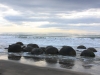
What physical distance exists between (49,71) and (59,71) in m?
0.48

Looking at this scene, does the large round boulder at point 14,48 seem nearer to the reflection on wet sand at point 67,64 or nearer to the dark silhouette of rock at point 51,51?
the dark silhouette of rock at point 51,51

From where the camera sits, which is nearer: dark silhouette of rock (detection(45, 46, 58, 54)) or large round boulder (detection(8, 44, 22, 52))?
dark silhouette of rock (detection(45, 46, 58, 54))

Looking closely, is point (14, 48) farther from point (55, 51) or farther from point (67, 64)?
point (67, 64)

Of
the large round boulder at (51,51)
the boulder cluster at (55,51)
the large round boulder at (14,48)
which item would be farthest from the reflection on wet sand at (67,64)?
the large round boulder at (14,48)

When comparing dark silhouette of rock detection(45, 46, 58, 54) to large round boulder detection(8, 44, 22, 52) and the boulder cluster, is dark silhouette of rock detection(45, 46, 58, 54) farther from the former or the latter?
large round boulder detection(8, 44, 22, 52)

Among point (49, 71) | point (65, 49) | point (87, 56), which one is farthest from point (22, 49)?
point (49, 71)

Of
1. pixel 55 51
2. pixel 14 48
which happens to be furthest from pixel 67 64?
pixel 14 48

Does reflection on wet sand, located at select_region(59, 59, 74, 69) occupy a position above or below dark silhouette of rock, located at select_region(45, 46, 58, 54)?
below

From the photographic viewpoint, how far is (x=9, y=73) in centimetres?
874

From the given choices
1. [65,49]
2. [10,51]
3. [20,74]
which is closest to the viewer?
[20,74]

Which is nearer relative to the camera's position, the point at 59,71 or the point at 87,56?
the point at 59,71

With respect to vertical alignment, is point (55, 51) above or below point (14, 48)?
below

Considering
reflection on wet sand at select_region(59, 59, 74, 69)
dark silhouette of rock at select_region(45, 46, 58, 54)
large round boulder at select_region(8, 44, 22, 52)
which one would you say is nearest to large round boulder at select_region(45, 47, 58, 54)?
dark silhouette of rock at select_region(45, 46, 58, 54)

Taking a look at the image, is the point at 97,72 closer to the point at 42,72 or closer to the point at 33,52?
the point at 42,72
